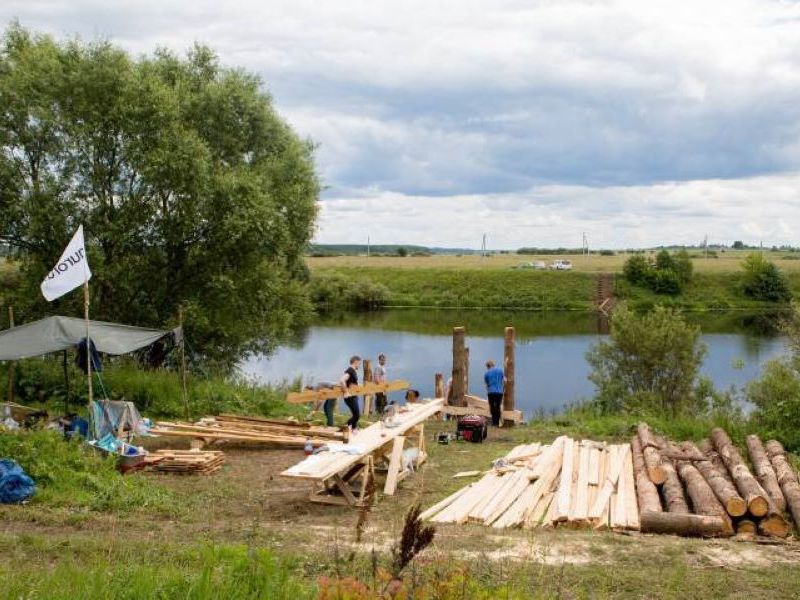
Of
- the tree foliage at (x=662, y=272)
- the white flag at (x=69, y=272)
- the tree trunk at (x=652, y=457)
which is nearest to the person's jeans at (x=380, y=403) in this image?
the tree trunk at (x=652, y=457)

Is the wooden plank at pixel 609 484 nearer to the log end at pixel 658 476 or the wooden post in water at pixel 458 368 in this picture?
the log end at pixel 658 476

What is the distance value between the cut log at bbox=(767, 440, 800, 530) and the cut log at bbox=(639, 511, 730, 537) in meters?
1.22

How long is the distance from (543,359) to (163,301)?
2519 centimetres

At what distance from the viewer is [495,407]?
818 inches

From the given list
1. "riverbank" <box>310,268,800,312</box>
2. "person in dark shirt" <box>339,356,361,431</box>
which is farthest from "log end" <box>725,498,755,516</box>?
"riverbank" <box>310,268,800,312</box>

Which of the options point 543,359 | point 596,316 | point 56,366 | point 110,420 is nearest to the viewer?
point 110,420

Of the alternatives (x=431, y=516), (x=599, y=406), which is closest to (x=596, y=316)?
(x=599, y=406)

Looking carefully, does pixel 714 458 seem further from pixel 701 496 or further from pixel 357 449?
pixel 357 449

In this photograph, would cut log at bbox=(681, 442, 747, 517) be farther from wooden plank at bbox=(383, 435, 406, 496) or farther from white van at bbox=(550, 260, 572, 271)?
white van at bbox=(550, 260, 572, 271)

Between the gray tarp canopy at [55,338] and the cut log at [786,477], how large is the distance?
11996 mm

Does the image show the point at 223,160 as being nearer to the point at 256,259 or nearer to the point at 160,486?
the point at 256,259

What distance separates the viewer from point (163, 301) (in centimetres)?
2375

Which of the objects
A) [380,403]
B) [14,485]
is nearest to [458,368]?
[380,403]

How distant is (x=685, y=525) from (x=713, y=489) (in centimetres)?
176
